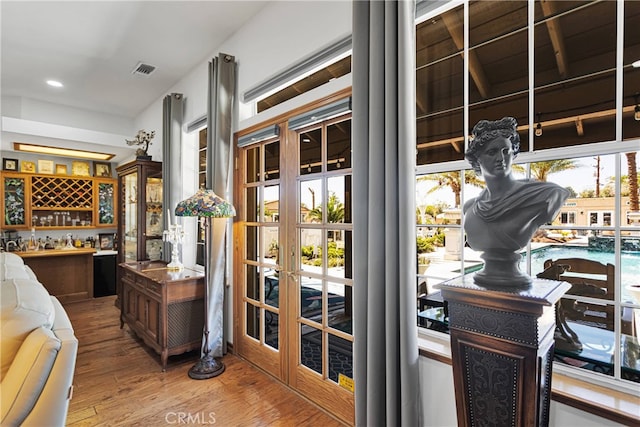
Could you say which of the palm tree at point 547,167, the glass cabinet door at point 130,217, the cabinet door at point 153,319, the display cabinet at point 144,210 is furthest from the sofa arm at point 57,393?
the glass cabinet door at point 130,217

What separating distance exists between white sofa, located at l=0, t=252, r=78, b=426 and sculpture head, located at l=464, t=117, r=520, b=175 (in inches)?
69.1

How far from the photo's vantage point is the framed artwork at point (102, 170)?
603 cm

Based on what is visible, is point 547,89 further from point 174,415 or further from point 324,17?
point 174,415

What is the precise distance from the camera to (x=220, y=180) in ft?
9.87

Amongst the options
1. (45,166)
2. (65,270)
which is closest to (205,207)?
(65,270)

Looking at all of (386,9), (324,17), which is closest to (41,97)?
(324,17)

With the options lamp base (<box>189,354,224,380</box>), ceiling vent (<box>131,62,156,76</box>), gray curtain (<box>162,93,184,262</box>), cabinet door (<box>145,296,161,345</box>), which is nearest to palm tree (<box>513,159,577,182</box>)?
lamp base (<box>189,354,224,380</box>)

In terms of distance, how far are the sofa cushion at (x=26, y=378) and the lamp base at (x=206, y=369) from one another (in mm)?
1657

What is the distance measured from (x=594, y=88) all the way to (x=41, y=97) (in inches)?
239

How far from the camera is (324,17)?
2.19 metres

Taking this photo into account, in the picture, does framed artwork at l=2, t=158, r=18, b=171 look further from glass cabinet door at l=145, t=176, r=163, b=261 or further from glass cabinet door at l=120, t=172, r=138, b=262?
glass cabinet door at l=145, t=176, r=163, b=261

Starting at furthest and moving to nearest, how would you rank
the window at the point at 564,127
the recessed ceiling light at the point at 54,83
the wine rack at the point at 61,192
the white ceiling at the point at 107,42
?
1. the wine rack at the point at 61,192
2. the recessed ceiling light at the point at 54,83
3. the white ceiling at the point at 107,42
4. the window at the point at 564,127

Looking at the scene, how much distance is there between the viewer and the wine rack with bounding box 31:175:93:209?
5.31m

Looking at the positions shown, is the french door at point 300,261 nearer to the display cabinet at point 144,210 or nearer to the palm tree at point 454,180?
the palm tree at point 454,180
